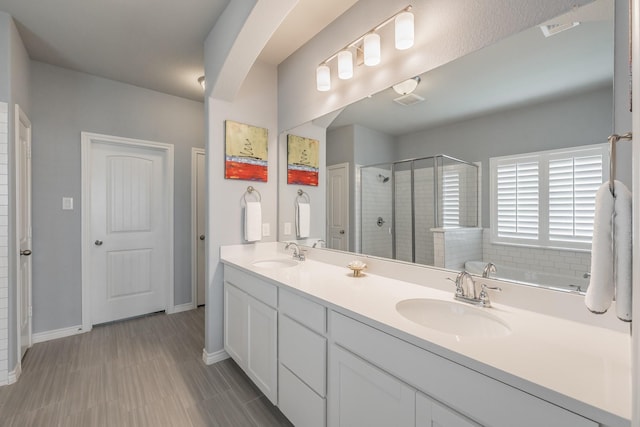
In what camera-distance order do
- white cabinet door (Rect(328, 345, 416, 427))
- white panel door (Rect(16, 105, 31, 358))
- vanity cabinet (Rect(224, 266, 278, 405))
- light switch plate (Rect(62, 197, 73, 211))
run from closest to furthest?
white cabinet door (Rect(328, 345, 416, 427)) < vanity cabinet (Rect(224, 266, 278, 405)) < white panel door (Rect(16, 105, 31, 358)) < light switch plate (Rect(62, 197, 73, 211))

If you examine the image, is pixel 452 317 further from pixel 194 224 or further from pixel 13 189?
pixel 194 224

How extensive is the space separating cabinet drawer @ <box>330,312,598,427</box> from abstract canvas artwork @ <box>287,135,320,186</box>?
1461 millimetres

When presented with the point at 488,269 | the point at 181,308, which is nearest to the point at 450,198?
the point at 488,269

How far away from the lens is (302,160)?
2434 mm

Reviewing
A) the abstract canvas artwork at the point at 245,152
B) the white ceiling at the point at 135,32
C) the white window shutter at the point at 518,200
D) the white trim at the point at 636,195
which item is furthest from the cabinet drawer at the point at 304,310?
the white ceiling at the point at 135,32

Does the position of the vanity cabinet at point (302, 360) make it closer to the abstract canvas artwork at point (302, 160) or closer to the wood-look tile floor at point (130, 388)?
the wood-look tile floor at point (130, 388)

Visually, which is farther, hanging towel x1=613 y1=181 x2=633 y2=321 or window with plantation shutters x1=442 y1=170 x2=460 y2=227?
window with plantation shutters x1=442 y1=170 x2=460 y2=227

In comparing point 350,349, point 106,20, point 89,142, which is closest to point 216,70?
point 106,20

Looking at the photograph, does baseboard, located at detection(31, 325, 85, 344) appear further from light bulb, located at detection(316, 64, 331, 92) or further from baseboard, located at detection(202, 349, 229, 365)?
light bulb, located at detection(316, 64, 331, 92)

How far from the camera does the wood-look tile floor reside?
1.66 m

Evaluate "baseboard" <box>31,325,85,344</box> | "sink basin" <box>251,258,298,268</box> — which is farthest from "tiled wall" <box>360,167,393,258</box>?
"baseboard" <box>31,325,85,344</box>

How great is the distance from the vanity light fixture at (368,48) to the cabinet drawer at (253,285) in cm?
135

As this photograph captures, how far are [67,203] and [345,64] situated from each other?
9.19 feet

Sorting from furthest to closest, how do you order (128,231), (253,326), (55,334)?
(128,231)
(55,334)
(253,326)
